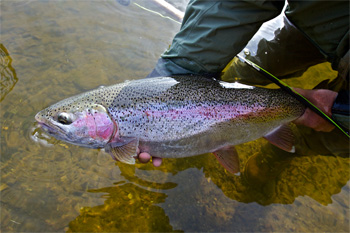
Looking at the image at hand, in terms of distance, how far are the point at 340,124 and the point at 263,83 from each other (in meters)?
1.31

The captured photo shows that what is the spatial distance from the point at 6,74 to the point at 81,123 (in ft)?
6.41

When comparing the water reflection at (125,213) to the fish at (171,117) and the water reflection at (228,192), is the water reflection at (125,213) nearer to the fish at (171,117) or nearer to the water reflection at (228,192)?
the water reflection at (228,192)

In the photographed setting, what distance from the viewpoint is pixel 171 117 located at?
81.4 inches

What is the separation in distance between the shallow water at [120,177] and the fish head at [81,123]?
2.51ft

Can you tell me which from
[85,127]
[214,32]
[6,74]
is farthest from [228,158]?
[6,74]

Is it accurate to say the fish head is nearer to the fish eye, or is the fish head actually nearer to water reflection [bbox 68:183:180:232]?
the fish eye

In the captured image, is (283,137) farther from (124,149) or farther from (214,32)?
(124,149)

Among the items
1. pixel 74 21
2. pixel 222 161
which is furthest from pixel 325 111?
pixel 74 21

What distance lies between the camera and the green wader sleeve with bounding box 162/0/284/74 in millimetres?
1949

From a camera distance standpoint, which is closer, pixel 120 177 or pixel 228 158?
pixel 228 158

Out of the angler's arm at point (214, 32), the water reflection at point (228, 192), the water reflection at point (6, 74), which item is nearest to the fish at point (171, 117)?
the angler's arm at point (214, 32)

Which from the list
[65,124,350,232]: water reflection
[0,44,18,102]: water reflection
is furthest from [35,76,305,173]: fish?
[0,44,18,102]: water reflection

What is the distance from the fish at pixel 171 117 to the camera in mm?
1980

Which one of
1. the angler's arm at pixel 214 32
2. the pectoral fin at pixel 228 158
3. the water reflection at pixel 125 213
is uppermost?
the angler's arm at pixel 214 32
